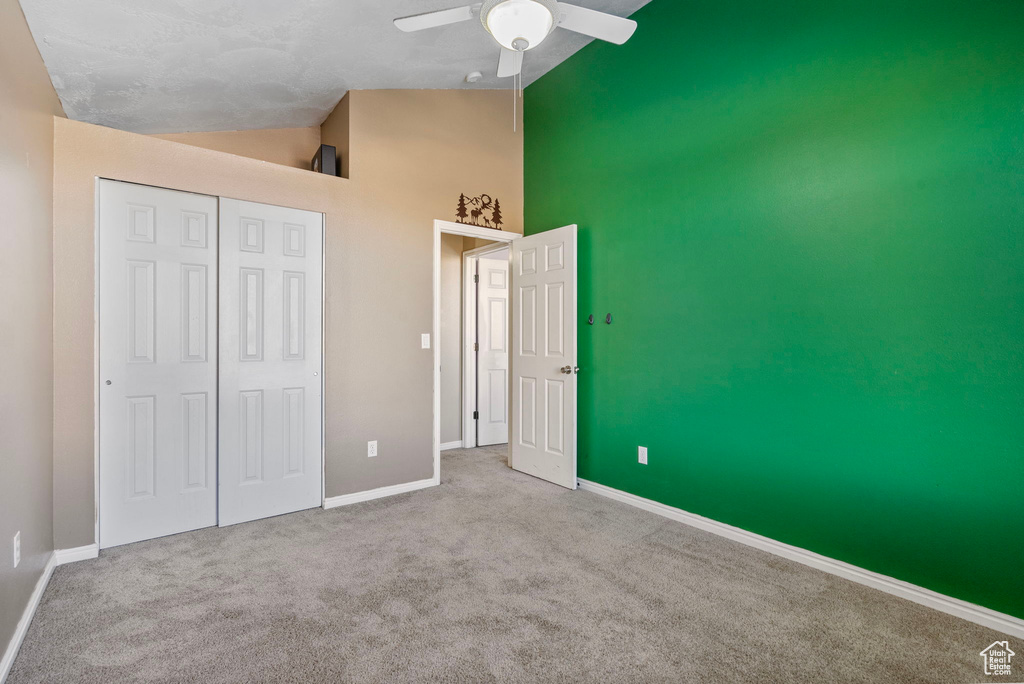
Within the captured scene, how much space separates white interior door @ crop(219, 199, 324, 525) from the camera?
2.99m

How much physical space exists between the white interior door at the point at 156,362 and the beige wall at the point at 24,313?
25 centimetres

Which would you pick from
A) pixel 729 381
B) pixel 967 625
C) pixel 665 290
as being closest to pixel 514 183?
pixel 665 290

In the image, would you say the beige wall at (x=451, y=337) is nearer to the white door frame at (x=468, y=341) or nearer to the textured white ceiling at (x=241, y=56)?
the white door frame at (x=468, y=341)

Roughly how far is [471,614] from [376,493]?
5.60ft

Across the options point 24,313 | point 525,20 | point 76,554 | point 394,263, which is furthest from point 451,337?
point 525,20

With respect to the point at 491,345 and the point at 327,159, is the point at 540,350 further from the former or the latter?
the point at 327,159

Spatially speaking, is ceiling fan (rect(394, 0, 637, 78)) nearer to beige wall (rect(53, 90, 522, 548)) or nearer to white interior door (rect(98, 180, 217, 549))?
beige wall (rect(53, 90, 522, 548))

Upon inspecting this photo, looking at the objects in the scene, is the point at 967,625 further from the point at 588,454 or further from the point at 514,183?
the point at 514,183

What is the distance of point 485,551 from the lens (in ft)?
8.66

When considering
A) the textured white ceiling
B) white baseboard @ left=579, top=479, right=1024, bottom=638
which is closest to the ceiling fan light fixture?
the textured white ceiling

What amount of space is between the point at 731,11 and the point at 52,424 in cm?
425

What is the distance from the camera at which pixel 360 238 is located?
349cm

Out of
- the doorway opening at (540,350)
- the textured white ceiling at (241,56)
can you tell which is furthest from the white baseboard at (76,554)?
the textured white ceiling at (241,56)

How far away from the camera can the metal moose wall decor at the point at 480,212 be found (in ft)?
13.1
